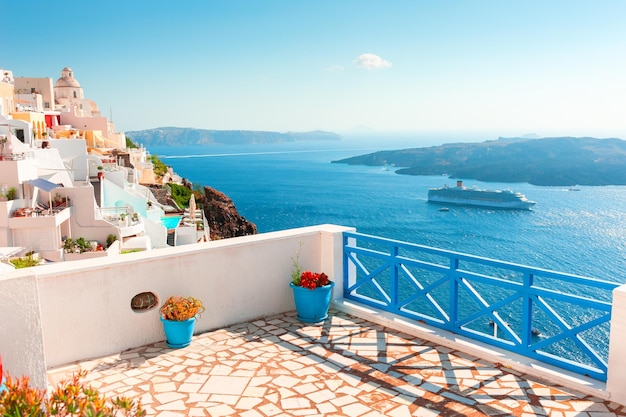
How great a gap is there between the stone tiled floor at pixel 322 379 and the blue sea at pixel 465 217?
49877 millimetres

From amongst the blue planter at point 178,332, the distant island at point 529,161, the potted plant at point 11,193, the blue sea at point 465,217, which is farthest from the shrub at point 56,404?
the distant island at point 529,161

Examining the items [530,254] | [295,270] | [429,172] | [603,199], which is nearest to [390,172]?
[429,172]

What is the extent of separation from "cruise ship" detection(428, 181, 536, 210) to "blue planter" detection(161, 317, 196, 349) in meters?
83.7

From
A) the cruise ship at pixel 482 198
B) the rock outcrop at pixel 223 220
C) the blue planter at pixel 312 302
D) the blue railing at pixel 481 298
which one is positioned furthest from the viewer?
the cruise ship at pixel 482 198

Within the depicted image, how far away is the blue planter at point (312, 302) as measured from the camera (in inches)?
227

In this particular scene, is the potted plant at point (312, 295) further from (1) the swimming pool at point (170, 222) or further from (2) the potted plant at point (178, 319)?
(1) the swimming pool at point (170, 222)

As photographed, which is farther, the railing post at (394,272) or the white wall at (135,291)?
the railing post at (394,272)

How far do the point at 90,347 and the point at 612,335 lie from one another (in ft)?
14.8

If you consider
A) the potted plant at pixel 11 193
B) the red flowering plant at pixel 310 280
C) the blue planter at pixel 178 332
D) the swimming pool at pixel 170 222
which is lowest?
the swimming pool at pixel 170 222

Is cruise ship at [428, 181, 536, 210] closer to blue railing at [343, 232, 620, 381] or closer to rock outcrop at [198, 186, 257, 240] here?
rock outcrop at [198, 186, 257, 240]

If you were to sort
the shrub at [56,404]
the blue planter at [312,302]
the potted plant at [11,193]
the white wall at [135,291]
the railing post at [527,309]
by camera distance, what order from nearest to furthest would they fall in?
the shrub at [56,404], the white wall at [135,291], the railing post at [527,309], the blue planter at [312,302], the potted plant at [11,193]

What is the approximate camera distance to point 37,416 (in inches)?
86.3

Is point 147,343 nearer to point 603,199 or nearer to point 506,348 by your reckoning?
point 506,348

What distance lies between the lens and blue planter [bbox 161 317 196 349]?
5.08 meters
